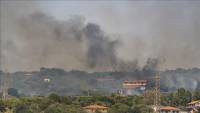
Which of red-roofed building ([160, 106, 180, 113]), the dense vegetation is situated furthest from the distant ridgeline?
red-roofed building ([160, 106, 180, 113])

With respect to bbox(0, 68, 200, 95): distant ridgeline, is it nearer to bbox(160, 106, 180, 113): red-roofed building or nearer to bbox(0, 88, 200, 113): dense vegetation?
bbox(0, 88, 200, 113): dense vegetation

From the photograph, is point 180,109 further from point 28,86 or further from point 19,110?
point 28,86

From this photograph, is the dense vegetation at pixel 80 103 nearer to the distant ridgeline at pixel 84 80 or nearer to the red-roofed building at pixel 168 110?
the red-roofed building at pixel 168 110

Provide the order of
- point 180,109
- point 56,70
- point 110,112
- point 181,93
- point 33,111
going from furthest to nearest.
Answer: point 56,70 → point 181,93 → point 180,109 → point 110,112 → point 33,111

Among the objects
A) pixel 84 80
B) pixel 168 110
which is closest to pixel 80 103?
pixel 168 110

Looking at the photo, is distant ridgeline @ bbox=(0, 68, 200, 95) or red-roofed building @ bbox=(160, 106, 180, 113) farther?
distant ridgeline @ bbox=(0, 68, 200, 95)

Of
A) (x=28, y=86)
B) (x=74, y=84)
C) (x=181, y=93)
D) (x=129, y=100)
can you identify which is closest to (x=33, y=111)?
(x=129, y=100)
